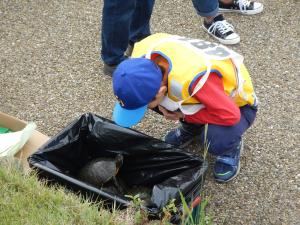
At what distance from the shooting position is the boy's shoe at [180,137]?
2.59 meters

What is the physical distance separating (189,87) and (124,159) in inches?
23.9

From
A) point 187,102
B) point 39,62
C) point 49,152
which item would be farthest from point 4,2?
point 187,102

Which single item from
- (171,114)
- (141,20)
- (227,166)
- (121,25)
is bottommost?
(227,166)

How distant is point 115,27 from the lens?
9.09ft

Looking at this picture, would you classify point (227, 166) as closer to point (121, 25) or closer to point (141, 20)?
point (121, 25)

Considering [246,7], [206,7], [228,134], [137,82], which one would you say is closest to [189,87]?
[137,82]

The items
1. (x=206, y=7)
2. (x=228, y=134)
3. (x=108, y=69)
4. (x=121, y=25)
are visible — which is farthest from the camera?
(x=206, y=7)

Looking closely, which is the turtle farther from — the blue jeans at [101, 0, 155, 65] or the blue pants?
the blue jeans at [101, 0, 155, 65]

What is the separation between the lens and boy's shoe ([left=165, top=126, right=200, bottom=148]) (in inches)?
102

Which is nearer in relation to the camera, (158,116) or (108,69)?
(158,116)

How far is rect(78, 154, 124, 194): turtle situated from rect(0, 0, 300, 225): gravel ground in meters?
0.47

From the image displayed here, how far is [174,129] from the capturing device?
273 centimetres

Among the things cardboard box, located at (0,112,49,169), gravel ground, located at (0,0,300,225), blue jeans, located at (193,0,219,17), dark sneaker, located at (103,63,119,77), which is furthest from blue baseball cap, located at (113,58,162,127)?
blue jeans, located at (193,0,219,17)

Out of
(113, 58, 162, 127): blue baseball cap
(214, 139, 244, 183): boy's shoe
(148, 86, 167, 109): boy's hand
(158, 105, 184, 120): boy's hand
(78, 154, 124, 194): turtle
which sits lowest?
(214, 139, 244, 183): boy's shoe
